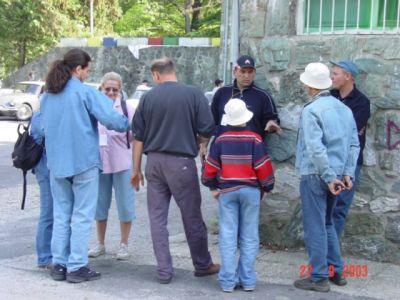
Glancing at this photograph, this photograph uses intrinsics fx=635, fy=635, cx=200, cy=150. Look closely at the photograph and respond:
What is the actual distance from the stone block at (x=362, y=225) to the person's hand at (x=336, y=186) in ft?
3.50

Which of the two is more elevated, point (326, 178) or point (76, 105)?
point (76, 105)

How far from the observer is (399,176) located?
5707mm

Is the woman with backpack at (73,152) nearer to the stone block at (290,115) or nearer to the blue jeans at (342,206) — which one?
the stone block at (290,115)

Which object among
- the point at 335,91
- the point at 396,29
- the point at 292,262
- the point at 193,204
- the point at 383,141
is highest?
the point at 396,29

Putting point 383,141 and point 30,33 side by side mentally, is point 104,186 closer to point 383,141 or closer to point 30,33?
point 383,141

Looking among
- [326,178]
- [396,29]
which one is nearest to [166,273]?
[326,178]

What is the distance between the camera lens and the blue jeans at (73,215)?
5.38 m

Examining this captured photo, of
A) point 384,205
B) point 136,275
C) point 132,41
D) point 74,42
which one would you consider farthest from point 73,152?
point 74,42

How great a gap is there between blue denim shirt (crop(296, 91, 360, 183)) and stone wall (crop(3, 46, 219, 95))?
19.3 meters

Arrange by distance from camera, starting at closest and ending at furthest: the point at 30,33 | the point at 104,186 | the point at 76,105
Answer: the point at 76,105, the point at 104,186, the point at 30,33

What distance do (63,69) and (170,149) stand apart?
1135mm

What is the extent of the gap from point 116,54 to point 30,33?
6.96 metres

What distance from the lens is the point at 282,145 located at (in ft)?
20.5
